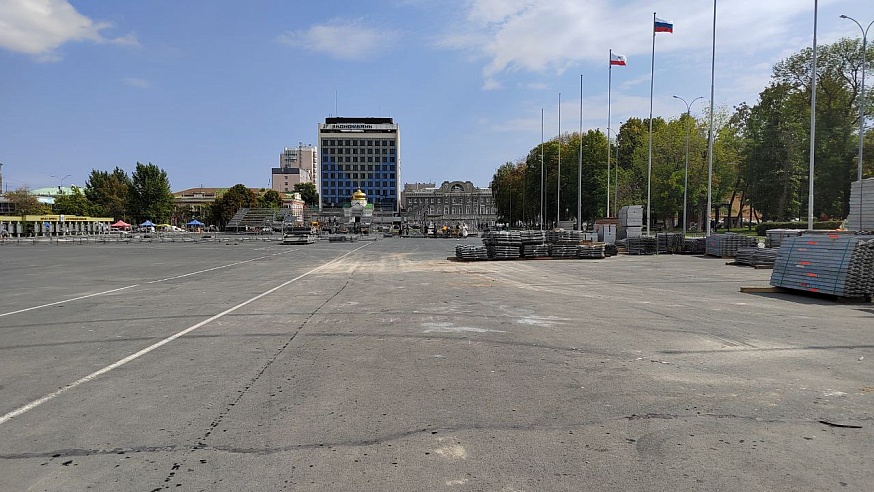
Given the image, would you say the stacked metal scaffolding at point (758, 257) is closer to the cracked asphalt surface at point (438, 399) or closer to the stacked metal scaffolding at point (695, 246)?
the stacked metal scaffolding at point (695, 246)

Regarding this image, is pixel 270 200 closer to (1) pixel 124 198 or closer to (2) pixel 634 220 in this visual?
(1) pixel 124 198

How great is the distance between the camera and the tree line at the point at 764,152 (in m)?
53.9

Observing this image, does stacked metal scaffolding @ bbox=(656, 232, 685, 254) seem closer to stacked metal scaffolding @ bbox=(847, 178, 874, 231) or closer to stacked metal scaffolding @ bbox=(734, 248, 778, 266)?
stacked metal scaffolding @ bbox=(734, 248, 778, 266)

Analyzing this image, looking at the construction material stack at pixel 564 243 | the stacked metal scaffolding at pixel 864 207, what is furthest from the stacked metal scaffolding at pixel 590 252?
the stacked metal scaffolding at pixel 864 207

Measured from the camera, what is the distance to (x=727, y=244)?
32.5 meters

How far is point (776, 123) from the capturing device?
59.4m

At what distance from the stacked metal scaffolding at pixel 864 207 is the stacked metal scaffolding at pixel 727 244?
4957mm

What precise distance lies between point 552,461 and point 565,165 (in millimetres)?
78961

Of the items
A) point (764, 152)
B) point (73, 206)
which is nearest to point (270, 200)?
point (73, 206)

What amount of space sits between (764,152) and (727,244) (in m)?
34.3

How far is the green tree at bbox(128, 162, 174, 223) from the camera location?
126 meters

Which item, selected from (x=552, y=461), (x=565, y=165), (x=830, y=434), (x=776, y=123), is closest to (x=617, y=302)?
(x=830, y=434)

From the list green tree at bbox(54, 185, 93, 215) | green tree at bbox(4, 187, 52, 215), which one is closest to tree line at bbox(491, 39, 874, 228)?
green tree at bbox(54, 185, 93, 215)

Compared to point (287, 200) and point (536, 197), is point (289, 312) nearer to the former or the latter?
point (536, 197)
